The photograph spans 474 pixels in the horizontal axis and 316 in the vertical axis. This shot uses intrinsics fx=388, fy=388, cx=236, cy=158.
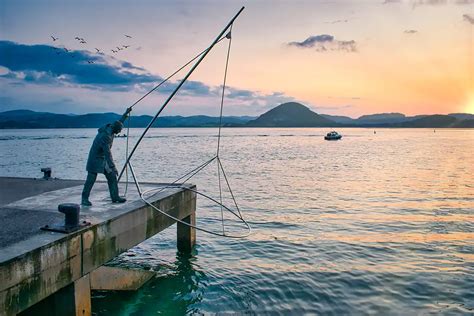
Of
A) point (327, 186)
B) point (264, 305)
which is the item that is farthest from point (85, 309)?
point (327, 186)

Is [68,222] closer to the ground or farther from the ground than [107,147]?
closer to the ground

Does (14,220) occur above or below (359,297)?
above

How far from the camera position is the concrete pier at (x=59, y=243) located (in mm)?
6398

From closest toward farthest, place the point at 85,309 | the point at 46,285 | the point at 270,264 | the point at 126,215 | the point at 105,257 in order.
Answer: the point at 46,285 → the point at 85,309 → the point at 105,257 → the point at 126,215 → the point at 270,264

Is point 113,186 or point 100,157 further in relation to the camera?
point 113,186

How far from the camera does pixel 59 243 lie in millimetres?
7223

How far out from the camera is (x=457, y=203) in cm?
2598

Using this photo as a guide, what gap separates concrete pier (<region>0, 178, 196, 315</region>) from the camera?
21.0 ft

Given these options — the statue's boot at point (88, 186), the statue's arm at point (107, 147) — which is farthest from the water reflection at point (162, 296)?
the statue's arm at point (107, 147)

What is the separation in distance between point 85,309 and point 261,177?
111 ft

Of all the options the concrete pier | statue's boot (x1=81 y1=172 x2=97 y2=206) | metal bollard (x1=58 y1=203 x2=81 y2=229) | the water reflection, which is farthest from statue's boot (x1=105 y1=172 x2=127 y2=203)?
metal bollard (x1=58 y1=203 x2=81 y2=229)

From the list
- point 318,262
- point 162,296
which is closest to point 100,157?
point 162,296

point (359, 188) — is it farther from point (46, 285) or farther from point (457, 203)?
point (46, 285)

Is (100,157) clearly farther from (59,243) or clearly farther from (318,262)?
(318,262)
